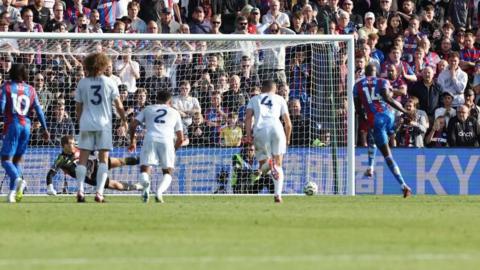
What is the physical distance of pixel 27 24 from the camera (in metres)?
26.3

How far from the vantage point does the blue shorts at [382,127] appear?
23.3m

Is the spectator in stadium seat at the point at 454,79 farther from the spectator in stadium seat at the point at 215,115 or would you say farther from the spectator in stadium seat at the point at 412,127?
the spectator in stadium seat at the point at 215,115

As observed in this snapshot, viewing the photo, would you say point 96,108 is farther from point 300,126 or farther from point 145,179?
point 300,126

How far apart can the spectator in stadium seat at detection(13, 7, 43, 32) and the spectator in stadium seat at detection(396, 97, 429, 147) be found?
774 cm

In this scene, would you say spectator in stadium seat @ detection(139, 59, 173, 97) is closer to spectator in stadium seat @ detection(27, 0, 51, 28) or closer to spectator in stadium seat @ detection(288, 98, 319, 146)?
spectator in stadium seat @ detection(288, 98, 319, 146)

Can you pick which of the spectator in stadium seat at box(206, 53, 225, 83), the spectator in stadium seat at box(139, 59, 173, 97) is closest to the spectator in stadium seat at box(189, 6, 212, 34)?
the spectator in stadium seat at box(206, 53, 225, 83)

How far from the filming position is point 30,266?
1091cm

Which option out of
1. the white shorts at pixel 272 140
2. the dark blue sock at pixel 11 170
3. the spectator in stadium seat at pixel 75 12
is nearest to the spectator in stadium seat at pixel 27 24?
the spectator in stadium seat at pixel 75 12

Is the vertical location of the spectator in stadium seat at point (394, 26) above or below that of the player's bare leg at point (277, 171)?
above

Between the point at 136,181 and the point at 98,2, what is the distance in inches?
211

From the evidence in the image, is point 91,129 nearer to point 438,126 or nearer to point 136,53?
point 136,53

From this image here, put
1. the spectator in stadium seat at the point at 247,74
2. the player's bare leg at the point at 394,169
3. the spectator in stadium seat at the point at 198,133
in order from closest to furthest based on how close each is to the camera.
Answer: the player's bare leg at the point at 394,169
the spectator in stadium seat at the point at 198,133
the spectator in stadium seat at the point at 247,74

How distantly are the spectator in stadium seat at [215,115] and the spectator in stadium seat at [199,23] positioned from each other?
329cm

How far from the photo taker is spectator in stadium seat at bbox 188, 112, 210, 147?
24.8 m
